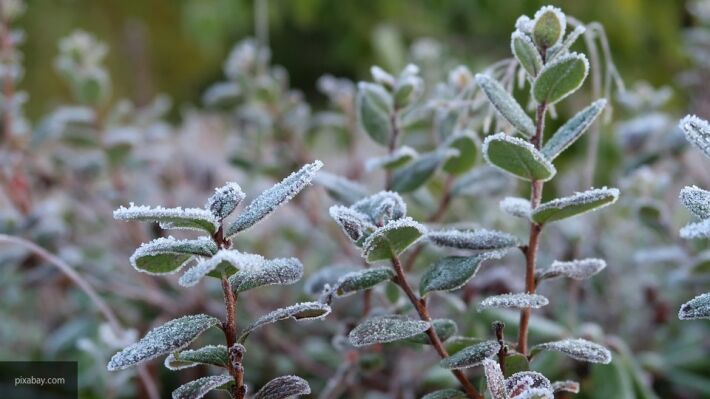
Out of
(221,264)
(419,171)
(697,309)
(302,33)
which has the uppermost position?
(302,33)

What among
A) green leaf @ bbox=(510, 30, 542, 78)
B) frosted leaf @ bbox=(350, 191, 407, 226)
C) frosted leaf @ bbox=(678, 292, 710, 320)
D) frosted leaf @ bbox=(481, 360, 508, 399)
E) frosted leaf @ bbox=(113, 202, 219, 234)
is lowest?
frosted leaf @ bbox=(678, 292, 710, 320)

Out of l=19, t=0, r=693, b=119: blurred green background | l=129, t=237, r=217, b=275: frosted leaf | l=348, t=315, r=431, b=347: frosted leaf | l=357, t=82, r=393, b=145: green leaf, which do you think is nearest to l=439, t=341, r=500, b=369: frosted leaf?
l=348, t=315, r=431, b=347: frosted leaf

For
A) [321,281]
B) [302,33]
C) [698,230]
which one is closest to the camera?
[698,230]

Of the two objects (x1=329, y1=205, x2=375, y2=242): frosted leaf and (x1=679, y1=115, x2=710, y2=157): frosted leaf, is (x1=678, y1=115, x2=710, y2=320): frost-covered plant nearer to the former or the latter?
(x1=679, y1=115, x2=710, y2=157): frosted leaf

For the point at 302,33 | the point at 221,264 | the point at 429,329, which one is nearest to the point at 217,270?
the point at 221,264

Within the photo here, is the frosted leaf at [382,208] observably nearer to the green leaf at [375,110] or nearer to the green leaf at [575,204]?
the green leaf at [575,204]

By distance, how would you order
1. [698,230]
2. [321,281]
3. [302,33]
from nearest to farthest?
[698,230]
[321,281]
[302,33]

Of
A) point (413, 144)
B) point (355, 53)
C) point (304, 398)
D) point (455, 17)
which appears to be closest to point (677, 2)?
point (455, 17)

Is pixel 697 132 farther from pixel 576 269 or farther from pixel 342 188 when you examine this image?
pixel 342 188
